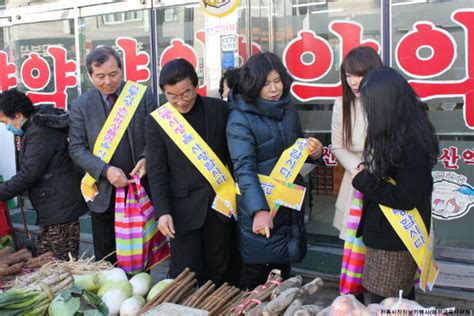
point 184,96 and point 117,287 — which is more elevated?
point 184,96

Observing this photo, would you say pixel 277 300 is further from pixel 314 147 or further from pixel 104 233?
pixel 104 233

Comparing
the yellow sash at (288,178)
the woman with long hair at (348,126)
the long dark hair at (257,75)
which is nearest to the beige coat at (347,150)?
the woman with long hair at (348,126)

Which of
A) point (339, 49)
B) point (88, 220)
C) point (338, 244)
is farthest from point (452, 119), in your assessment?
A: point (88, 220)

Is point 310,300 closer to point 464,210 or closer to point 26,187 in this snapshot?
point 464,210

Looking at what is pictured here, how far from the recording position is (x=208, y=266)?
11.9ft

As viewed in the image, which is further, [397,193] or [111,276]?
[111,276]

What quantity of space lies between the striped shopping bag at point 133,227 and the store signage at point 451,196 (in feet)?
7.75

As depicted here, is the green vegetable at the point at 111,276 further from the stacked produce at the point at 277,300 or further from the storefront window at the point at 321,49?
the storefront window at the point at 321,49

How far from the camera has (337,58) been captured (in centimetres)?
489

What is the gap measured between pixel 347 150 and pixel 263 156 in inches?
25.1

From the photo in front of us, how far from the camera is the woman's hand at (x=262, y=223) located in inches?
123

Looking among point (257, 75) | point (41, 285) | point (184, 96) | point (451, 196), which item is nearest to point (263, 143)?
point (257, 75)

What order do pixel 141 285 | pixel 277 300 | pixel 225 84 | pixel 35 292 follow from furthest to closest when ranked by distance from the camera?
1. pixel 225 84
2. pixel 141 285
3. pixel 35 292
4. pixel 277 300

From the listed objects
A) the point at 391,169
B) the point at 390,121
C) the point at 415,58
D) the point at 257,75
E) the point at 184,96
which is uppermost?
the point at 415,58
